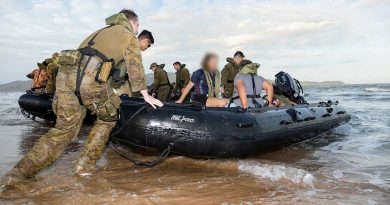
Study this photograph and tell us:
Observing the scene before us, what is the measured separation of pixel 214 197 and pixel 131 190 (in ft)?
2.62

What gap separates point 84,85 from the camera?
11.6 feet

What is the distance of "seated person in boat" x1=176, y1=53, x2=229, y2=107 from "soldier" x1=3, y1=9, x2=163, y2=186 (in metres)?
2.68

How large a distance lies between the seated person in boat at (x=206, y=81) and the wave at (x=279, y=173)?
2.09m

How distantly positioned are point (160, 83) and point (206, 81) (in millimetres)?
5756

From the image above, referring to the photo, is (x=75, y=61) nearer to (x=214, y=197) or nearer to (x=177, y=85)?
(x=214, y=197)

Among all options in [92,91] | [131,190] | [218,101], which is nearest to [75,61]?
[92,91]

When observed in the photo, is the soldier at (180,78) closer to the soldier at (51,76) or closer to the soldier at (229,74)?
the soldier at (229,74)

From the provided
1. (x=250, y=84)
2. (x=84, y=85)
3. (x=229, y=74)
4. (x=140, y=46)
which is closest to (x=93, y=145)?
(x=84, y=85)

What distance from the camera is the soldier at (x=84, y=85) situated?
352cm

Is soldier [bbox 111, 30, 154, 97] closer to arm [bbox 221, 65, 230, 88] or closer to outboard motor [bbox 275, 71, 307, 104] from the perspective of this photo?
outboard motor [bbox 275, 71, 307, 104]

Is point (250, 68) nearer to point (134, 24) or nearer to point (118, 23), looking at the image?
point (134, 24)

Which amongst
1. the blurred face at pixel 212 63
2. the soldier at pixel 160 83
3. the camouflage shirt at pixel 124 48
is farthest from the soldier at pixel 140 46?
the soldier at pixel 160 83

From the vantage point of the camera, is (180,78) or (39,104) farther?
(180,78)

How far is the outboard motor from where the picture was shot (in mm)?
7836
